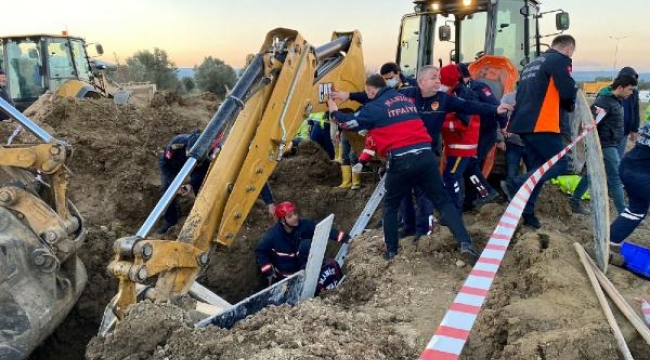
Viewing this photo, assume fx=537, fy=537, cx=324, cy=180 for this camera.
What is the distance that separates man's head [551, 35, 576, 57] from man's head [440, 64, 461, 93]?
3.39ft

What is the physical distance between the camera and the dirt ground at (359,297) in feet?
11.3

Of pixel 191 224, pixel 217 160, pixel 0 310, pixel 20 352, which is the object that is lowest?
pixel 20 352

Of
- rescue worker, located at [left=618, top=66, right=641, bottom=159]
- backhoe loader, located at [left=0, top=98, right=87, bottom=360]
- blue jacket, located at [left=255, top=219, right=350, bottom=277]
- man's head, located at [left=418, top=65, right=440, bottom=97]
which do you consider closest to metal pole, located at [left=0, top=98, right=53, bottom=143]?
backhoe loader, located at [left=0, top=98, right=87, bottom=360]

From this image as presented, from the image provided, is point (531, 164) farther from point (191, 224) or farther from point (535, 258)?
point (191, 224)

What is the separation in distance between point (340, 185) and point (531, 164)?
10.8 feet

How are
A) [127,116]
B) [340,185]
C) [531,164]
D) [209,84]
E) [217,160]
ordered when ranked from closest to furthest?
[217,160]
[531,164]
[340,185]
[127,116]
[209,84]

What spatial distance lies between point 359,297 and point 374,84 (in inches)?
77.8

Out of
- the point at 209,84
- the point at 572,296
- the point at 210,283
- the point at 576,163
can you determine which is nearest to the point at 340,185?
the point at 210,283

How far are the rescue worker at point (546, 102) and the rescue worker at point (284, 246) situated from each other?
215cm

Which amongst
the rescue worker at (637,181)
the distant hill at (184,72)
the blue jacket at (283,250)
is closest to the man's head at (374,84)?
the blue jacket at (283,250)

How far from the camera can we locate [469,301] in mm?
3010

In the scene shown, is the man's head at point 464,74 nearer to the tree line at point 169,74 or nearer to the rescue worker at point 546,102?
the rescue worker at point 546,102

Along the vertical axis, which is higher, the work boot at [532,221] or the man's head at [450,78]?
the man's head at [450,78]

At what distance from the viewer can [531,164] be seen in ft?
18.0
